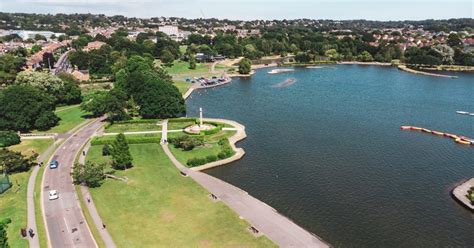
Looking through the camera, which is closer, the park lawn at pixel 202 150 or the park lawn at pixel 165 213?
the park lawn at pixel 165 213

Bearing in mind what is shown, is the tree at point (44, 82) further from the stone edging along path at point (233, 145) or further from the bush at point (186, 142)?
the bush at point (186, 142)

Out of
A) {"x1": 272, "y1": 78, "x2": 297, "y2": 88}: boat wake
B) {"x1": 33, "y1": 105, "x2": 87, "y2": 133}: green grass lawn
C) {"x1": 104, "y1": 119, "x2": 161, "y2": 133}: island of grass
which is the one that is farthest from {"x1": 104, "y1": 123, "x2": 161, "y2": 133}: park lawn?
{"x1": 272, "y1": 78, "x2": 297, "y2": 88}: boat wake

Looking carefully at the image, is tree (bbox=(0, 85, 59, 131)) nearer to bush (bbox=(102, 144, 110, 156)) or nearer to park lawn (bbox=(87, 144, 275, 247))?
bush (bbox=(102, 144, 110, 156))

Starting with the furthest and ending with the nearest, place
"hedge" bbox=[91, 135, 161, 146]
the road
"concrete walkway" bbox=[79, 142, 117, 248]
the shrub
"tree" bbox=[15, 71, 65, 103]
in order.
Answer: "tree" bbox=[15, 71, 65, 103] < "hedge" bbox=[91, 135, 161, 146] < the shrub < the road < "concrete walkway" bbox=[79, 142, 117, 248]

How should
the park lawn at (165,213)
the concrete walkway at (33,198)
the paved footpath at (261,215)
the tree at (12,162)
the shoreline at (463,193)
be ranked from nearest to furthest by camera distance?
the concrete walkway at (33,198) → the park lawn at (165,213) → the paved footpath at (261,215) → the shoreline at (463,193) → the tree at (12,162)

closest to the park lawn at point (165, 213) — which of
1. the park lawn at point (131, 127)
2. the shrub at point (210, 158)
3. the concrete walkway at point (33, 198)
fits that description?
the shrub at point (210, 158)

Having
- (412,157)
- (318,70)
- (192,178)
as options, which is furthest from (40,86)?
(318,70)

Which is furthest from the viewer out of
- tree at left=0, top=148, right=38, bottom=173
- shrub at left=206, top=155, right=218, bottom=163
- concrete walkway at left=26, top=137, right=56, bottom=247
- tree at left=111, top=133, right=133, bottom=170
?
shrub at left=206, top=155, right=218, bottom=163
